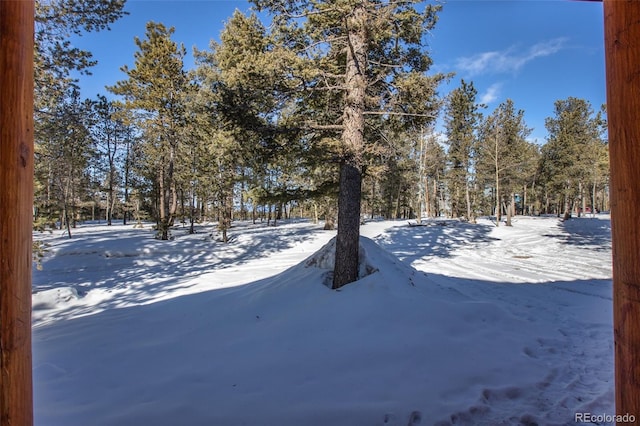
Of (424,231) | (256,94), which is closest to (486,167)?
(424,231)

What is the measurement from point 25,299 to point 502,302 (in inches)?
242

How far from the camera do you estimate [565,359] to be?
3129mm

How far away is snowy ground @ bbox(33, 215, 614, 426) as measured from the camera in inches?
92.3

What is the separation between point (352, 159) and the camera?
18.3ft

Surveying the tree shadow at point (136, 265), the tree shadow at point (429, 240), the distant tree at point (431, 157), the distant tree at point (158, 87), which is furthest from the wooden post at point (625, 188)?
the distant tree at point (431, 157)

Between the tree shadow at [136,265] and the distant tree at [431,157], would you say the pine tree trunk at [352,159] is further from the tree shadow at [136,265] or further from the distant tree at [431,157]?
the distant tree at [431,157]

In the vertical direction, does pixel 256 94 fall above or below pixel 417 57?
below

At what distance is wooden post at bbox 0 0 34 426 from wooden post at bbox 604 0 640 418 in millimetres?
2295

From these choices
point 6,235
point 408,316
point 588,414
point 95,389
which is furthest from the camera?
point 408,316

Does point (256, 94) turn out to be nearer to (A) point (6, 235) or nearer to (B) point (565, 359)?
(A) point (6, 235)

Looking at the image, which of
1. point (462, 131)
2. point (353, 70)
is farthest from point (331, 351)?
point (462, 131)

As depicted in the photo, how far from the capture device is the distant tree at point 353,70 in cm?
545

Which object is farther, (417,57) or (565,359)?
(417,57)

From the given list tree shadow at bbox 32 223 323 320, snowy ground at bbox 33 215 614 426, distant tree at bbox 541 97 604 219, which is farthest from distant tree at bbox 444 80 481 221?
snowy ground at bbox 33 215 614 426
